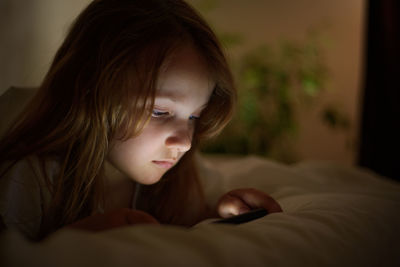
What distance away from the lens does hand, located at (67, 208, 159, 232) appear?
1.35ft

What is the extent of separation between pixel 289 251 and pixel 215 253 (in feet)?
0.33

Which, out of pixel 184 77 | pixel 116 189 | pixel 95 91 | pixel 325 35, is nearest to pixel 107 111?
pixel 95 91

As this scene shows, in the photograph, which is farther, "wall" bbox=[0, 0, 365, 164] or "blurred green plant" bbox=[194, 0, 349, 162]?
"wall" bbox=[0, 0, 365, 164]

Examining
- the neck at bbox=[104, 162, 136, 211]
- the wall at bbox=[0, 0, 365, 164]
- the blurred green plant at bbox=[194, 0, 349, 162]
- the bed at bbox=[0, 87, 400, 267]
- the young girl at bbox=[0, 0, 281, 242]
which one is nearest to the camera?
the bed at bbox=[0, 87, 400, 267]

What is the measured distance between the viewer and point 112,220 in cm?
42

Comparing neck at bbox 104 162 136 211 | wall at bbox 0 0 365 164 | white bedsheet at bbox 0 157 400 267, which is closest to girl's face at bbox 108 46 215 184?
neck at bbox 104 162 136 211

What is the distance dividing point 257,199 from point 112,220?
0.96 feet

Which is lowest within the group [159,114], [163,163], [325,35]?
[163,163]

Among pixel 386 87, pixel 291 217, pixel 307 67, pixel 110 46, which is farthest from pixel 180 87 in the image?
pixel 386 87

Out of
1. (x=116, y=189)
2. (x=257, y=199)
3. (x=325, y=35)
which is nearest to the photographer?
(x=257, y=199)

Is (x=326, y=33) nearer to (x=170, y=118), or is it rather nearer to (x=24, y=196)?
(x=170, y=118)

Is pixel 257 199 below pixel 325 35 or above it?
below

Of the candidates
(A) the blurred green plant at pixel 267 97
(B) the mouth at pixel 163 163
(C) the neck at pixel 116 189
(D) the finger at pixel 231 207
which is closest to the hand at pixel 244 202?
(D) the finger at pixel 231 207

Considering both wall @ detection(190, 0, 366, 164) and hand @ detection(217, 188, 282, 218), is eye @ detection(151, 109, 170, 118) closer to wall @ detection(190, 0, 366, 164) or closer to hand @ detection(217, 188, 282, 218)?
hand @ detection(217, 188, 282, 218)
